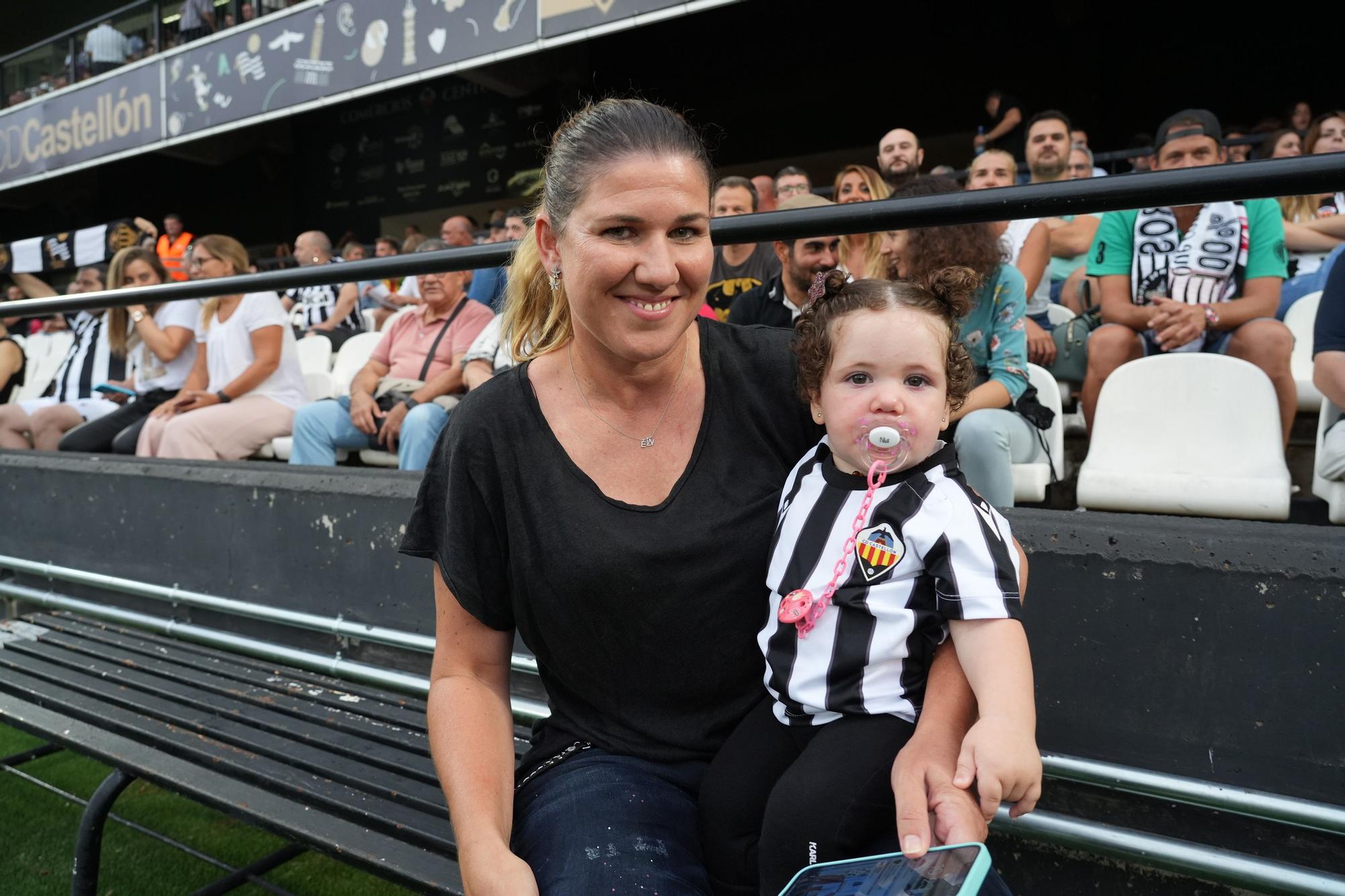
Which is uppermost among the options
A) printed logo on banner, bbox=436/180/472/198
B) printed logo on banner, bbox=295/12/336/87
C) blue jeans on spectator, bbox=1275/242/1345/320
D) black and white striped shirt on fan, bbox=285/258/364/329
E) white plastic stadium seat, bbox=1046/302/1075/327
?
printed logo on banner, bbox=295/12/336/87

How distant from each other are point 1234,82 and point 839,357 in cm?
989

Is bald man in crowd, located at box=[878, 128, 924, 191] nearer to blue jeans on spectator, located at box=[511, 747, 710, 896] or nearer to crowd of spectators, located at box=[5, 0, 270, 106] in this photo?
blue jeans on spectator, located at box=[511, 747, 710, 896]

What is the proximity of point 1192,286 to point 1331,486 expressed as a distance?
1.24 metres

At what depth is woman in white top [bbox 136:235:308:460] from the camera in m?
4.43

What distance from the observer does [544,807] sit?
151 cm

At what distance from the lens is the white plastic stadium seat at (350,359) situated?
19.5 feet

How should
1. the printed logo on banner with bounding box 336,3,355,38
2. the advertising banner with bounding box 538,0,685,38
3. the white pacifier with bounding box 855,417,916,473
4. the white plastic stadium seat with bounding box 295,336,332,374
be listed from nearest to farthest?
1. the white pacifier with bounding box 855,417,916,473
2. the white plastic stadium seat with bounding box 295,336,332,374
3. the advertising banner with bounding box 538,0,685,38
4. the printed logo on banner with bounding box 336,3,355,38

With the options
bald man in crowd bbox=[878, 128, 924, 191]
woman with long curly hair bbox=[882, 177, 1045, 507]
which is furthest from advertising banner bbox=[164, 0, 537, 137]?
woman with long curly hair bbox=[882, 177, 1045, 507]

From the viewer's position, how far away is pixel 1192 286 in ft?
11.3

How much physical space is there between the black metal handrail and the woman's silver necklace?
492 millimetres

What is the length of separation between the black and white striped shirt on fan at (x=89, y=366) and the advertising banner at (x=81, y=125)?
8.11 metres

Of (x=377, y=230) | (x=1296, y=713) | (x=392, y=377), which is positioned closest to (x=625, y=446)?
(x=1296, y=713)

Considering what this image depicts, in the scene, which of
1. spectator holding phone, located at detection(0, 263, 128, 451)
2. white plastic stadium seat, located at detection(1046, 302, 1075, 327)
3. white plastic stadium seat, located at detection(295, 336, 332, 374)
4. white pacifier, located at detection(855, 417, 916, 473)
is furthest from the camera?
white plastic stadium seat, located at detection(295, 336, 332, 374)

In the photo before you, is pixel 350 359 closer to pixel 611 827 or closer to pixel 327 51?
pixel 611 827
